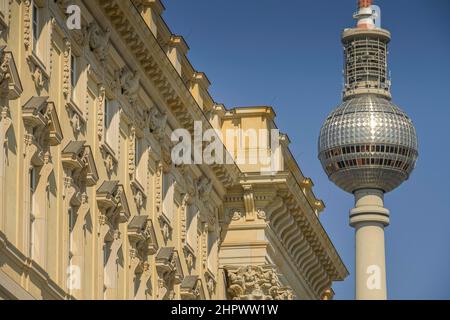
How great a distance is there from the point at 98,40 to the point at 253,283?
2466 centimetres

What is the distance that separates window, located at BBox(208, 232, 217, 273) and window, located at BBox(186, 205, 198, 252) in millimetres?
3719

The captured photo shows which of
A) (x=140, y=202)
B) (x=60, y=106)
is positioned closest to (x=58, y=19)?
(x=60, y=106)

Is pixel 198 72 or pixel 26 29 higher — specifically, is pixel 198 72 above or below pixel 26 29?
above

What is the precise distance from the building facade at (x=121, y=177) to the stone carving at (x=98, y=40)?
0.05m

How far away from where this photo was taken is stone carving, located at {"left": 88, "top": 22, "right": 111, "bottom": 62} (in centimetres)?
5878

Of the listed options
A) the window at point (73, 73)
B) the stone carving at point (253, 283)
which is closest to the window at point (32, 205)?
the window at point (73, 73)

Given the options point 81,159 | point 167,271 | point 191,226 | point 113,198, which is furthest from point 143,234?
point 191,226

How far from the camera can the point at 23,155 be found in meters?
50.2

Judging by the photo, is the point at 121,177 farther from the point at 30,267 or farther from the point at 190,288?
the point at 30,267

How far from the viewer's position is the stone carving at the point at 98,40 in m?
58.8

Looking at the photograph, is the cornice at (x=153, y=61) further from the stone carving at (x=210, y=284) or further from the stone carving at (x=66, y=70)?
the stone carving at (x=210, y=284)

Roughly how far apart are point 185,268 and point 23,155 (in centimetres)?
2252

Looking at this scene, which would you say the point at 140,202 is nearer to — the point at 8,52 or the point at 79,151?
the point at 79,151

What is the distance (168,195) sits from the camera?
2771 inches
